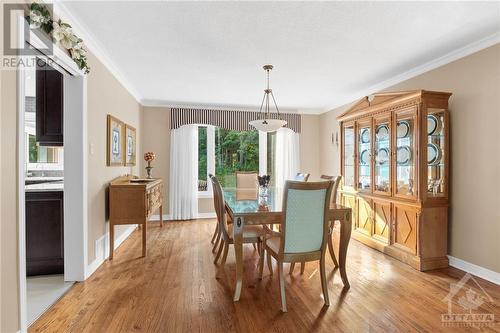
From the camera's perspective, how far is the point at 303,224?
85.5 inches

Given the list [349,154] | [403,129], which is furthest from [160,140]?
[403,129]

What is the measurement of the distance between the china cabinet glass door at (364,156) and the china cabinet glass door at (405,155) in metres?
0.48

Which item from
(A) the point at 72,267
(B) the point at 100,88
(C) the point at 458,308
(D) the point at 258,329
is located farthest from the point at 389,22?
(A) the point at 72,267

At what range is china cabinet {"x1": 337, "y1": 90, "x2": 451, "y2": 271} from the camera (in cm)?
297

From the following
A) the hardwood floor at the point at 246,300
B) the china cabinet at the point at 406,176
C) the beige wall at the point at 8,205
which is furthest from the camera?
the china cabinet at the point at 406,176

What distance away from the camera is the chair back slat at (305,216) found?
2.12 m

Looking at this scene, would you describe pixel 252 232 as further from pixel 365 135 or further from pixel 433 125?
pixel 433 125

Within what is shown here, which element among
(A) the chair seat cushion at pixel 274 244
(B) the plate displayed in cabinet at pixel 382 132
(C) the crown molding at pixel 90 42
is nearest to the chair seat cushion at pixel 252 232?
(A) the chair seat cushion at pixel 274 244

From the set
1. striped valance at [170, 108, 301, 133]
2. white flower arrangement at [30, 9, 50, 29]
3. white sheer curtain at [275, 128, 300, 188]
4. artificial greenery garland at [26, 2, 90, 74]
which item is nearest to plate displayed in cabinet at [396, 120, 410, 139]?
white sheer curtain at [275, 128, 300, 188]

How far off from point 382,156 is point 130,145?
3.90 metres

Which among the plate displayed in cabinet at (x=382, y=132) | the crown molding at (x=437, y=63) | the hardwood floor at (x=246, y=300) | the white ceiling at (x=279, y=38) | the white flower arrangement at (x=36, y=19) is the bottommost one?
the hardwood floor at (x=246, y=300)

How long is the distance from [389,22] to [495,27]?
106 centimetres

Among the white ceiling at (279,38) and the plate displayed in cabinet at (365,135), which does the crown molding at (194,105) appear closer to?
the white ceiling at (279,38)

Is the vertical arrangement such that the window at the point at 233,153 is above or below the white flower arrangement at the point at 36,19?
below
